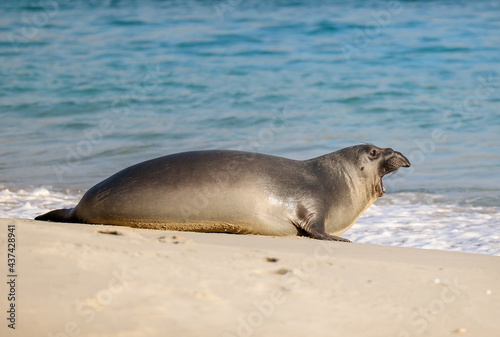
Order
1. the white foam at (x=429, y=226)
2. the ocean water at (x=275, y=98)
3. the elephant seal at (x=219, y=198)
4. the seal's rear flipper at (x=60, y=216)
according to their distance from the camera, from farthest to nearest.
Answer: the ocean water at (x=275, y=98) → the white foam at (x=429, y=226) → the seal's rear flipper at (x=60, y=216) → the elephant seal at (x=219, y=198)

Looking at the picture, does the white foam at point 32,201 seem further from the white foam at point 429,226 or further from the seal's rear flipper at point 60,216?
the white foam at point 429,226

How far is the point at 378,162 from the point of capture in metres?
5.88

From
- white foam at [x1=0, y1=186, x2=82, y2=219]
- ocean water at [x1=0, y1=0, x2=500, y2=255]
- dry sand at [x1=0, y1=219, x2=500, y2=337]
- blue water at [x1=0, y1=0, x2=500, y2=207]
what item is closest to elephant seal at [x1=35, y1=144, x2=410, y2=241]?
dry sand at [x1=0, y1=219, x2=500, y2=337]

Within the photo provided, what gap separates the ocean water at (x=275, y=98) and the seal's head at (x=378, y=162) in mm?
508

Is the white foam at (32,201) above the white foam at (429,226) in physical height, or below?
below

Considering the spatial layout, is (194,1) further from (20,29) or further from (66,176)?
(66,176)

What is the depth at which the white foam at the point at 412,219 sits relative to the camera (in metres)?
5.75

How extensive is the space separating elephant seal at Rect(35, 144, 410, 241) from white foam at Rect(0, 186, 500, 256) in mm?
711

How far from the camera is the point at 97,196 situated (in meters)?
5.05

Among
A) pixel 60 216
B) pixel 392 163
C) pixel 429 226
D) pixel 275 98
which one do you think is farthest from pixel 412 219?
pixel 275 98

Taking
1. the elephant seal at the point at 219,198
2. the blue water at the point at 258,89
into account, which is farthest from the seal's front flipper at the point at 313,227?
the blue water at the point at 258,89

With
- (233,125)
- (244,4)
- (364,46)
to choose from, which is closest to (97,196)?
(233,125)

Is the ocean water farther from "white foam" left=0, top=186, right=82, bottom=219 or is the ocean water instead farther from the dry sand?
the dry sand

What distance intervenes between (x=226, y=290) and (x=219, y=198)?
5.65ft
